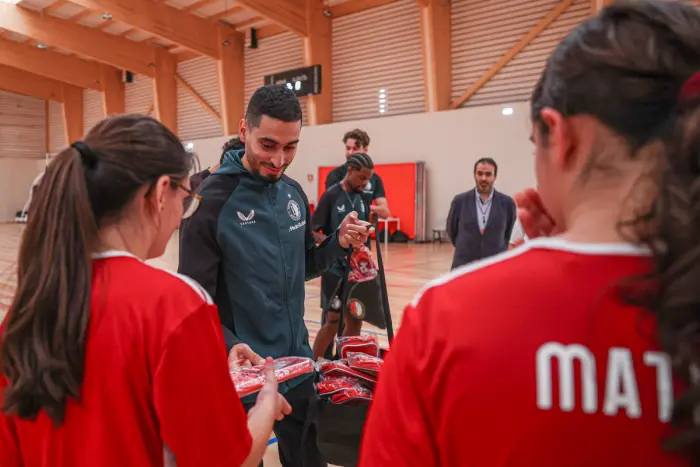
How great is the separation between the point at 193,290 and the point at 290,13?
44.1ft

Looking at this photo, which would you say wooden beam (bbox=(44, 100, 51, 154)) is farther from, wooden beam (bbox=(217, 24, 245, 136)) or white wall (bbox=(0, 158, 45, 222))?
wooden beam (bbox=(217, 24, 245, 136))

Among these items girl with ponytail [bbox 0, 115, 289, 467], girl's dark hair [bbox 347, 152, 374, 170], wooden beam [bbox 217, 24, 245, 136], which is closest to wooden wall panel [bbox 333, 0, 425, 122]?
wooden beam [bbox 217, 24, 245, 136]

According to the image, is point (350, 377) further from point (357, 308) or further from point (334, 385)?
point (357, 308)

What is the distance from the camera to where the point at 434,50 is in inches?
464

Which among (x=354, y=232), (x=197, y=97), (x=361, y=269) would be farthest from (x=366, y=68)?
(x=354, y=232)

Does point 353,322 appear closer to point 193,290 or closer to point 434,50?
point 193,290

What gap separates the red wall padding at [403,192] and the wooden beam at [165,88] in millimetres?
7984

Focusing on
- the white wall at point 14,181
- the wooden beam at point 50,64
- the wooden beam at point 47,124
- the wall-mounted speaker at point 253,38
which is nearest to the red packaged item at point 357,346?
Result: the wall-mounted speaker at point 253,38

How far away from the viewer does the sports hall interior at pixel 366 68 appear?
11438 millimetres

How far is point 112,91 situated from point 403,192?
42.5 ft

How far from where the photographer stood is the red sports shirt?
600mm

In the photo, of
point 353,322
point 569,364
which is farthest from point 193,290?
point 353,322

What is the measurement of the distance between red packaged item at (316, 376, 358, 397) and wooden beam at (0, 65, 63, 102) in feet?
77.8

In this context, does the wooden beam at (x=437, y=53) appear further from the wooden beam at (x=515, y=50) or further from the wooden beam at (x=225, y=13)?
the wooden beam at (x=225, y=13)
